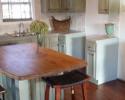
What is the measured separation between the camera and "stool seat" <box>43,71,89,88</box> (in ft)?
7.36

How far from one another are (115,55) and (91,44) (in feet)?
1.83

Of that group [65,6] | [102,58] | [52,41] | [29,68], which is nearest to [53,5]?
[65,6]

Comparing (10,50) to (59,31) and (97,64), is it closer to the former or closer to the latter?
(97,64)

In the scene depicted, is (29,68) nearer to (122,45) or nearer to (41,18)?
(122,45)

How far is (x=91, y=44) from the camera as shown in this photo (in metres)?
4.05

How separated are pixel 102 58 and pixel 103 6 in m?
1.07

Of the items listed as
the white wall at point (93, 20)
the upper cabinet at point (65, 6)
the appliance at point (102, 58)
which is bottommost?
the appliance at point (102, 58)

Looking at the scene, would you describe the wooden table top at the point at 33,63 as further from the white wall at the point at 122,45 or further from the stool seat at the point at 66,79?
the white wall at the point at 122,45

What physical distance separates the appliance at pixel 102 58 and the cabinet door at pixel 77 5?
3.39ft

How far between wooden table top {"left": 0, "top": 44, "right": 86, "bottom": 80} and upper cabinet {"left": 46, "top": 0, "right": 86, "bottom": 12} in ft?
6.81

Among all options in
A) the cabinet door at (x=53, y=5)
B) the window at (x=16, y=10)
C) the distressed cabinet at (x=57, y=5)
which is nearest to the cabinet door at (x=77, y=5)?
the distressed cabinet at (x=57, y=5)

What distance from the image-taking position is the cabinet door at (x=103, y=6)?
13.7ft

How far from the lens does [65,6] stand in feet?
16.2

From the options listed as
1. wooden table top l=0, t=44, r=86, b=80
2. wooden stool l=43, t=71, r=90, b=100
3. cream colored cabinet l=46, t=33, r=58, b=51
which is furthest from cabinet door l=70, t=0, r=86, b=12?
wooden stool l=43, t=71, r=90, b=100
